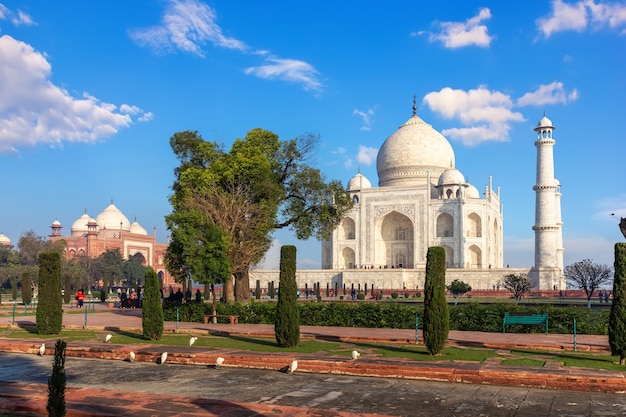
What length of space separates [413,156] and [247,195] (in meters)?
34.6

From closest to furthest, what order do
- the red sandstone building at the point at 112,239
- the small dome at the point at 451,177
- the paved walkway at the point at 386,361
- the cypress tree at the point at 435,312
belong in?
the paved walkway at the point at 386,361 < the cypress tree at the point at 435,312 < the small dome at the point at 451,177 < the red sandstone building at the point at 112,239

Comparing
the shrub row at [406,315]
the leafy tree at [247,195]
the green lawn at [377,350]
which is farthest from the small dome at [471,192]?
the green lawn at [377,350]

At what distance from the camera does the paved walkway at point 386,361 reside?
9.37 meters

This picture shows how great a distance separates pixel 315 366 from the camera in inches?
435

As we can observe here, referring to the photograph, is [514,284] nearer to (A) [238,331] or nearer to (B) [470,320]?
(B) [470,320]

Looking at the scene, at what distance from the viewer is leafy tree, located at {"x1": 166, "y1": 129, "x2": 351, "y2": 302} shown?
77.5 ft

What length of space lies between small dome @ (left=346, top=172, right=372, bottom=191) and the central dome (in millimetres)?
1249

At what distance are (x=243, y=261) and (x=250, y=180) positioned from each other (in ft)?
10.4

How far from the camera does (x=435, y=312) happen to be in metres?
12.1

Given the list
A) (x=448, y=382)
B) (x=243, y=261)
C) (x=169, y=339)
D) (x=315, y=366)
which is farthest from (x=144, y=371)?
(x=243, y=261)

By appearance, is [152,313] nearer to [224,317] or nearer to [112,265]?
[224,317]

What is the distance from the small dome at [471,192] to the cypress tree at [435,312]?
44.2m

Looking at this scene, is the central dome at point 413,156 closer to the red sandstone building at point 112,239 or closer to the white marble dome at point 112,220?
the red sandstone building at point 112,239

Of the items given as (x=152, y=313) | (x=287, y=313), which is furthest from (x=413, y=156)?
(x=287, y=313)
